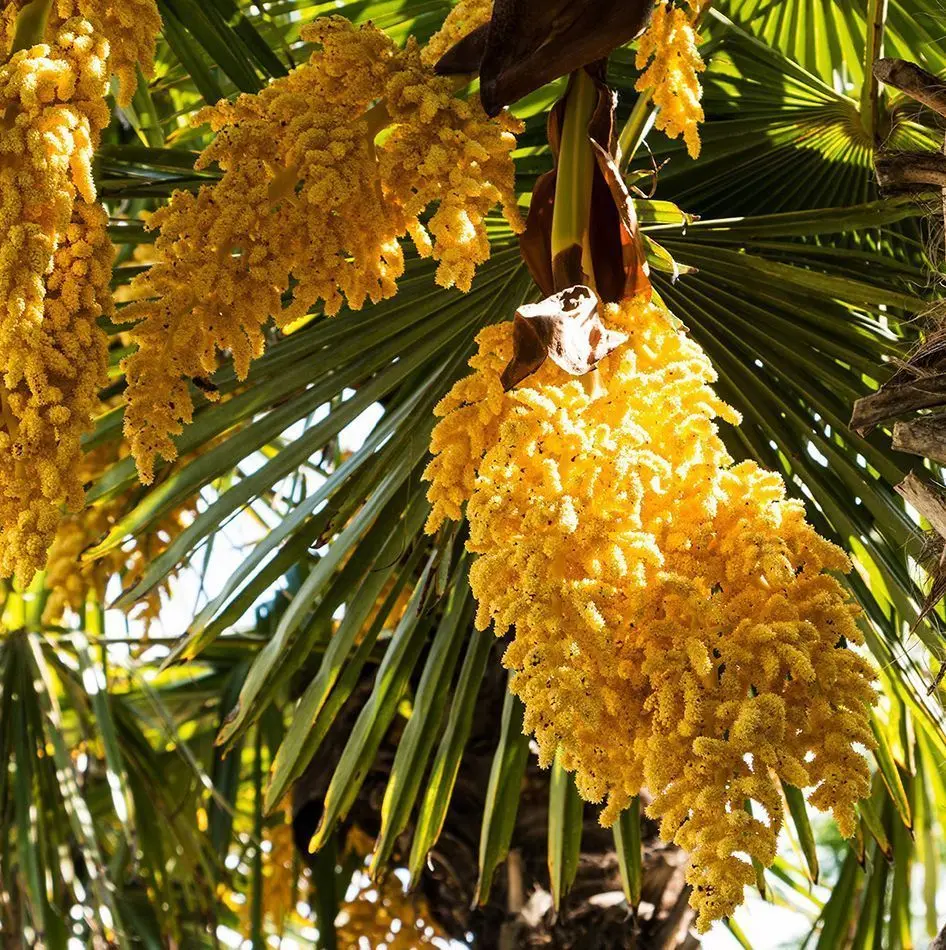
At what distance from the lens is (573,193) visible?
150 centimetres

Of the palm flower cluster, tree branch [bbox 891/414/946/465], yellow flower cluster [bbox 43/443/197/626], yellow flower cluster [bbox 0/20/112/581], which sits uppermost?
yellow flower cluster [bbox 43/443/197/626]

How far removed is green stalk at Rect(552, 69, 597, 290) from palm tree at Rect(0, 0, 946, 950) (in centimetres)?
6

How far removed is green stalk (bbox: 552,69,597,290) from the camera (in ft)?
4.82

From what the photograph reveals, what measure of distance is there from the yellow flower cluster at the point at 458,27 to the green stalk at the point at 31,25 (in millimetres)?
439

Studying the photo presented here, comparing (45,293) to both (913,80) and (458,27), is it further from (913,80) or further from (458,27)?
(913,80)

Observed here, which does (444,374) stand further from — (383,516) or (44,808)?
(44,808)

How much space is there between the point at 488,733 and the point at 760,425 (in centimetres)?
129

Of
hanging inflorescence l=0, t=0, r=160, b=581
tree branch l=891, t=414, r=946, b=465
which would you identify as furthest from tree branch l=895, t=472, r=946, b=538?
hanging inflorescence l=0, t=0, r=160, b=581

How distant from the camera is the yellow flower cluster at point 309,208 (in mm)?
1351

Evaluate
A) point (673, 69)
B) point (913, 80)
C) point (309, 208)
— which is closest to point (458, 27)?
point (673, 69)

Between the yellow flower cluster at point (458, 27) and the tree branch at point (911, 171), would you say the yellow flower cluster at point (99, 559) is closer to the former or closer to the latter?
the yellow flower cluster at point (458, 27)

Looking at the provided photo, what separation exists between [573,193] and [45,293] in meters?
0.58

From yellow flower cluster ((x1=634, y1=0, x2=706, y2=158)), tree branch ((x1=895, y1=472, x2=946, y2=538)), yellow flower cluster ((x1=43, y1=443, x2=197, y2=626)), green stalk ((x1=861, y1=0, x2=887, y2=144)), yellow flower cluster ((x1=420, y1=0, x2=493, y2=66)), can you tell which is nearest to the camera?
tree branch ((x1=895, y1=472, x2=946, y2=538))

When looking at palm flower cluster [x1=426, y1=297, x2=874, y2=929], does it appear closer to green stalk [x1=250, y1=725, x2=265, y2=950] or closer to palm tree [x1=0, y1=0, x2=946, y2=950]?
palm tree [x1=0, y1=0, x2=946, y2=950]
